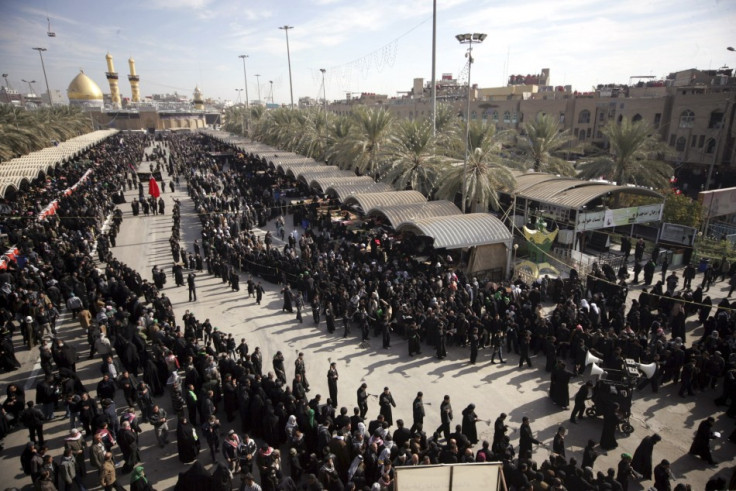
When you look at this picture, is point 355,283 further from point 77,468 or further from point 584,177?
point 584,177

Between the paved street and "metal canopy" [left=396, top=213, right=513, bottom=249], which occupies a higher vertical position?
"metal canopy" [left=396, top=213, right=513, bottom=249]

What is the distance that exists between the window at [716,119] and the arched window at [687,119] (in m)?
1.38

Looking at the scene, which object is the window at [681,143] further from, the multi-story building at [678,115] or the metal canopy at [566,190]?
the metal canopy at [566,190]

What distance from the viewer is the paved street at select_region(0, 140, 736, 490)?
8531 mm

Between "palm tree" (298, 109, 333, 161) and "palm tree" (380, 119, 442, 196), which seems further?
"palm tree" (298, 109, 333, 161)

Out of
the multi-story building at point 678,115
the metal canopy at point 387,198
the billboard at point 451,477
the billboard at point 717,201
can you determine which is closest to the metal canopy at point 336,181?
the metal canopy at point 387,198

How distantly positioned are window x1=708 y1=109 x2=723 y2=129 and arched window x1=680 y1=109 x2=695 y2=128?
138 centimetres

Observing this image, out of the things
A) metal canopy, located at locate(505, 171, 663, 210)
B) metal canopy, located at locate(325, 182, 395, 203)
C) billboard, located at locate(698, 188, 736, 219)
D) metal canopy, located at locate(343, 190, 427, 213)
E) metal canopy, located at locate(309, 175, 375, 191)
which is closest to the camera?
metal canopy, located at locate(505, 171, 663, 210)

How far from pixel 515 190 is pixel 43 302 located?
19870 millimetres

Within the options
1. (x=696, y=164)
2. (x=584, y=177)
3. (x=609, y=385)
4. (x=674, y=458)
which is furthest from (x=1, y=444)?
(x=696, y=164)

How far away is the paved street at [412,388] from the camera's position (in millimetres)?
8531

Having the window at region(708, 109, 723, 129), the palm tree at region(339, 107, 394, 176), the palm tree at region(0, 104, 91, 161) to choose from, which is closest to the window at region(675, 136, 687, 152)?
the window at region(708, 109, 723, 129)

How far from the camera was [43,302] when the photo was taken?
43.2 ft

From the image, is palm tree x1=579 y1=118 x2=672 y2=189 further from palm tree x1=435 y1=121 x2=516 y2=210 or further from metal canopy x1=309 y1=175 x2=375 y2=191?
metal canopy x1=309 y1=175 x2=375 y2=191
